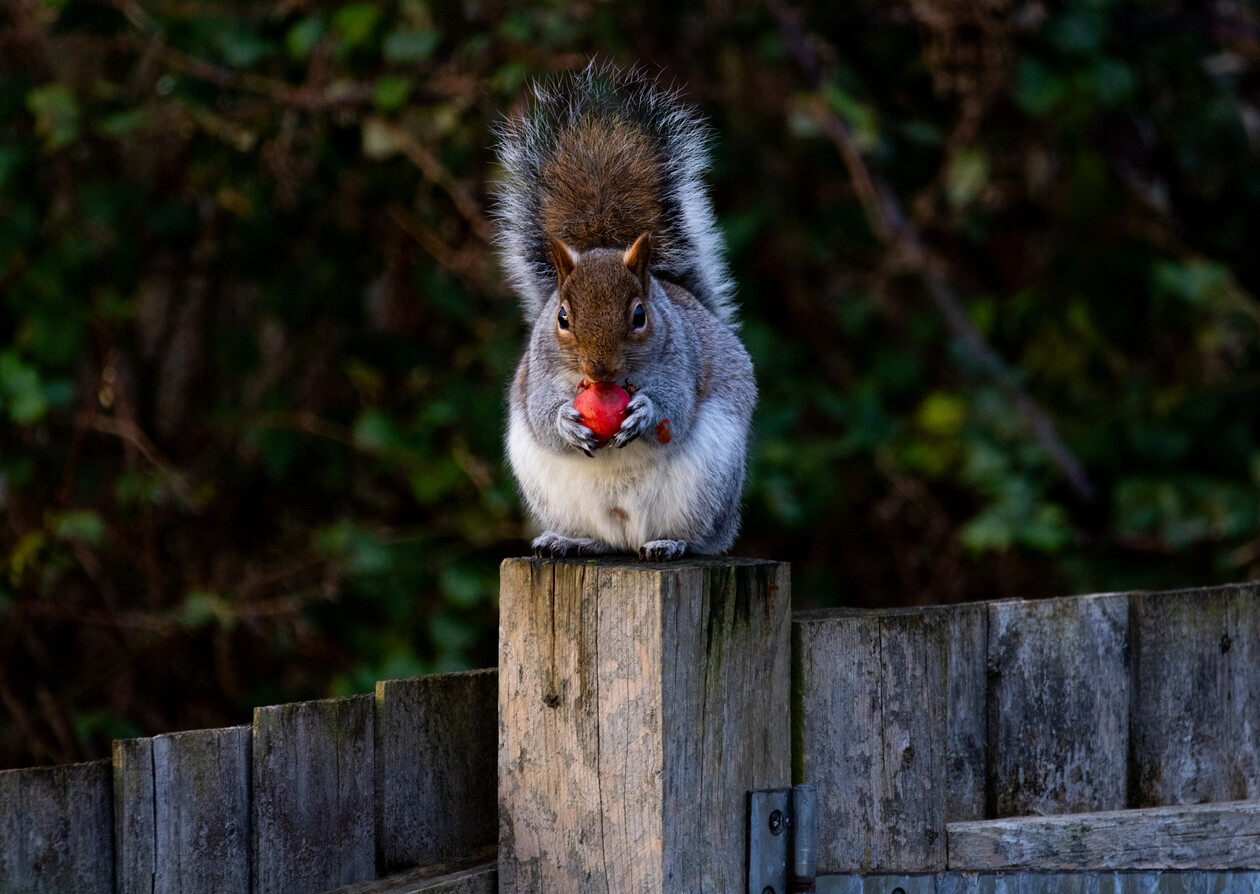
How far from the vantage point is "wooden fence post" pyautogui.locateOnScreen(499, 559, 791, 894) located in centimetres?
110

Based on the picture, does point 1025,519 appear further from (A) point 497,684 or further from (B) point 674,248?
(A) point 497,684

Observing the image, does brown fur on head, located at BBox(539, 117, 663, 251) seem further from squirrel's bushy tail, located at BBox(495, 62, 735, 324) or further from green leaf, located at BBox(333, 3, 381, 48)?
green leaf, located at BBox(333, 3, 381, 48)

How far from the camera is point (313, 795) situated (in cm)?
110

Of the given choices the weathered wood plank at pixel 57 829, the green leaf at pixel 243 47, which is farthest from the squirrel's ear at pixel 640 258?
the green leaf at pixel 243 47

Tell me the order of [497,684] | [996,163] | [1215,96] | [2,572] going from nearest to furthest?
[497,684] → [2,572] → [1215,96] → [996,163]

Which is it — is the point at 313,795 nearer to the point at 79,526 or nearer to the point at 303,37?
the point at 79,526

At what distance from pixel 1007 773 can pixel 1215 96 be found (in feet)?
8.01

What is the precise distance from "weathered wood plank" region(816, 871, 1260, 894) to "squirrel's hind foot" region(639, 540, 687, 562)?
352 mm

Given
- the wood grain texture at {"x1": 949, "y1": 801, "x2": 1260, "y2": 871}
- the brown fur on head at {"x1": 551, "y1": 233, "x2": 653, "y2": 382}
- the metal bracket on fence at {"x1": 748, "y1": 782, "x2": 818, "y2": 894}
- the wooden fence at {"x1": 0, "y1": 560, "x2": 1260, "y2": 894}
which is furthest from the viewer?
the brown fur on head at {"x1": 551, "y1": 233, "x2": 653, "y2": 382}

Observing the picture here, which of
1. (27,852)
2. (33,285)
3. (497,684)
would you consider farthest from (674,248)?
(33,285)

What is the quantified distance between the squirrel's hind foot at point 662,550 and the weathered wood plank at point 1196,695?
0.48 m

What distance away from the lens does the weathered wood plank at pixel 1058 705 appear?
133 cm

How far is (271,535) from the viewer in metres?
3.30

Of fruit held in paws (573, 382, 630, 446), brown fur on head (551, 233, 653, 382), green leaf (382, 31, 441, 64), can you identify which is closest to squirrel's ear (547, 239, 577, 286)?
brown fur on head (551, 233, 653, 382)
